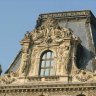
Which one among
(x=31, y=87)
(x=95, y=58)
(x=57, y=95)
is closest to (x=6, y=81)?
(x=31, y=87)

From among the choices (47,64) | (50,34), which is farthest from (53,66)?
(50,34)

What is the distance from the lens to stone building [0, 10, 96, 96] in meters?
29.8

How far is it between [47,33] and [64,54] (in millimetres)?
2318

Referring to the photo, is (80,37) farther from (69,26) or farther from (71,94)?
(71,94)

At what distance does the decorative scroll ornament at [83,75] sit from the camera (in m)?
29.6

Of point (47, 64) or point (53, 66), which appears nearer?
point (53, 66)

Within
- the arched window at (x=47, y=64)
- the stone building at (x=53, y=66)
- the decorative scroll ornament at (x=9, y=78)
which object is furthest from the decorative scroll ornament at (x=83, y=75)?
the decorative scroll ornament at (x=9, y=78)

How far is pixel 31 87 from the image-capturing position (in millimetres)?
30609

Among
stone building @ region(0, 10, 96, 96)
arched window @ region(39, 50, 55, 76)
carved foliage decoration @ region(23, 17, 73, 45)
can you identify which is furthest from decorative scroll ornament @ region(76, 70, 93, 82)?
carved foliage decoration @ region(23, 17, 73, 45)

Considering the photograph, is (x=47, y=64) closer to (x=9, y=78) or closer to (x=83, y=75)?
(x=9, y=78)

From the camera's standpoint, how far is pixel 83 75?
29891 mm

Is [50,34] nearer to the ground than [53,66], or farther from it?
farther from it

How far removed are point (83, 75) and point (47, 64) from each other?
3222 millimetres

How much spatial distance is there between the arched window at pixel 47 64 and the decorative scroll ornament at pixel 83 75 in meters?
2.01
